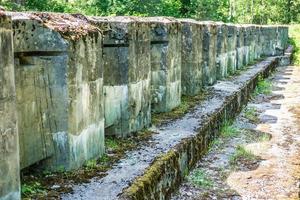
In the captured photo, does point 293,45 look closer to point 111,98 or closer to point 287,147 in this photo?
point 287,147

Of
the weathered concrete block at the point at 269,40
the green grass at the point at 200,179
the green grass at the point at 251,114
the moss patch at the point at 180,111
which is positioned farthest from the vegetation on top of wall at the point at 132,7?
the green grass at the point at 200,179

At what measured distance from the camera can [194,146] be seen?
6.14 m

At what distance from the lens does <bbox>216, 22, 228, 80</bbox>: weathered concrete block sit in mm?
11500

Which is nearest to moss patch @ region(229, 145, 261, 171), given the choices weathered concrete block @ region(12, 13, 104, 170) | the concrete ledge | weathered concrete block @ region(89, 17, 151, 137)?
the concrete ledge

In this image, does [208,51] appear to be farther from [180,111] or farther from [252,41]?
[252,41]

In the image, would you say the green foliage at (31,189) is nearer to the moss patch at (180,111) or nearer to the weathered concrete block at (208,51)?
the moss patch at (180,111)

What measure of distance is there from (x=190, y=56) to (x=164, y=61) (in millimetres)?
1873

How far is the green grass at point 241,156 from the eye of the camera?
6.82 meters

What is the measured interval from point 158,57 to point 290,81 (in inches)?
385

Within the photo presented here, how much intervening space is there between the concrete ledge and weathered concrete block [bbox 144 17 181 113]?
486mm

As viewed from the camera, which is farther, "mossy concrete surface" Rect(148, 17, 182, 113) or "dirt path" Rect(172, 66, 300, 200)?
"mossy concrete surface" Rect(148, 17, 182, 113)

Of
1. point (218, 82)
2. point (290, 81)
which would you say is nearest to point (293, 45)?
point (290, 81)

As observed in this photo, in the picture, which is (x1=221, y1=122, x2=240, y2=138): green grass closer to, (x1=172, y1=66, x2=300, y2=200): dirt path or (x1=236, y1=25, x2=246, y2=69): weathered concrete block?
(x1=172, y1=66, x2=300, y2=200): dirt path

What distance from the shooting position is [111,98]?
540cm
